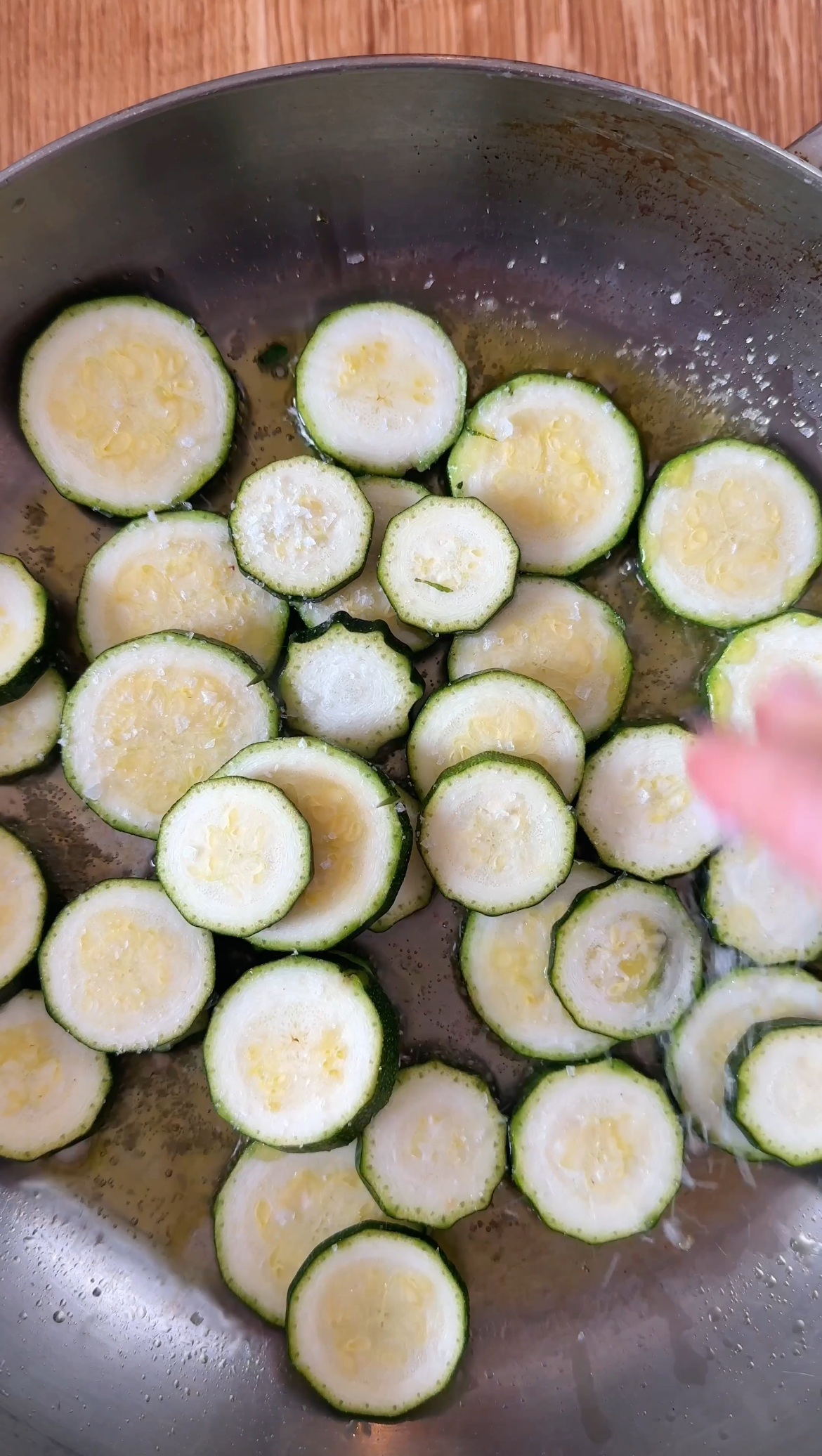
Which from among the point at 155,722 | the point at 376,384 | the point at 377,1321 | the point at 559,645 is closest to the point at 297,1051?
the point at 377,1321

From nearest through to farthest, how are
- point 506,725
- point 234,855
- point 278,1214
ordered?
point 234,855 → point 506,725 → point 278,1214

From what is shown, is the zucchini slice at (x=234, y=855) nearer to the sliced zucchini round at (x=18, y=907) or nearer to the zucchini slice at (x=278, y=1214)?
the sliced zucchini round at (x=18, y=907)

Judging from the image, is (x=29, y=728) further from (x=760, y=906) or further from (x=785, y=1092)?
(x=785, y=1092)

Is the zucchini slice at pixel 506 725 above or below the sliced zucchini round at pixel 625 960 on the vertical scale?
above

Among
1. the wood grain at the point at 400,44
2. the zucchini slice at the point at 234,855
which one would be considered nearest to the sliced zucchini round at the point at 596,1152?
the zucchini slice at the point at 234,855

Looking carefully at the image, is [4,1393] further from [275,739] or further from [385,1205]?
[275,739]
